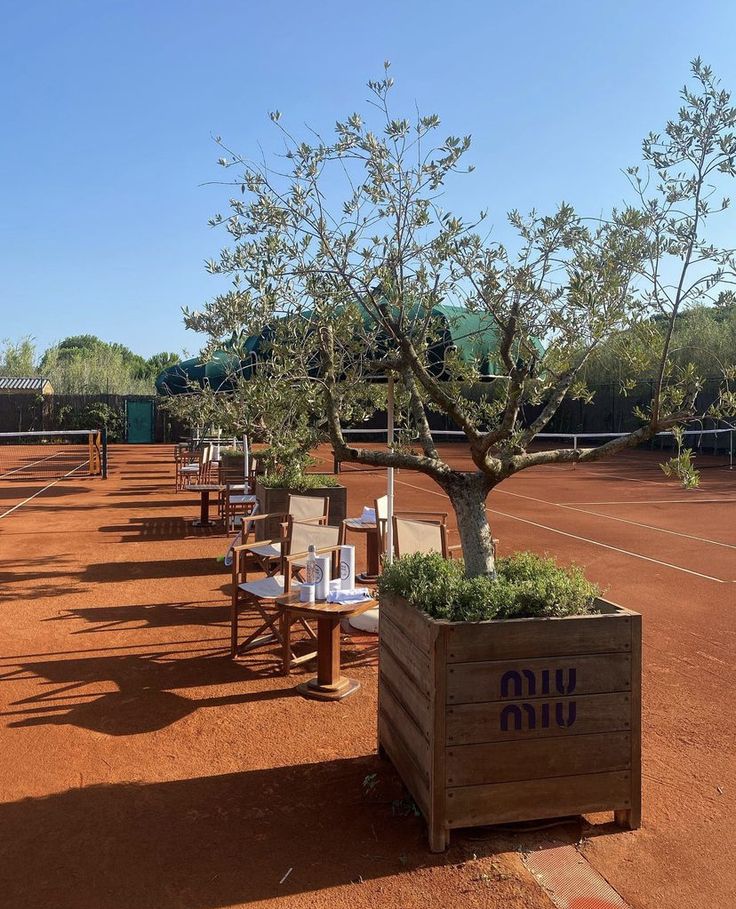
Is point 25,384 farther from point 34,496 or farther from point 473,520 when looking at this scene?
point 473,520

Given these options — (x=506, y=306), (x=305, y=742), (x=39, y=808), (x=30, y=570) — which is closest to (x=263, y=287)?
(x=506, y=306)

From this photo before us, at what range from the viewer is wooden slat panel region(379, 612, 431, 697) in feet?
11.1

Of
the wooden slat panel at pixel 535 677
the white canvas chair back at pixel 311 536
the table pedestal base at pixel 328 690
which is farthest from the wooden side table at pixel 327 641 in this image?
the wooden slat panel at pixel 535 677

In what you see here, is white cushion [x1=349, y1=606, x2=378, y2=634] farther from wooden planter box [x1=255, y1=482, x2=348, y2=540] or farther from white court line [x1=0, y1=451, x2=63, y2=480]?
white court line [x1=0, y1=451, x2=63, y2=480]

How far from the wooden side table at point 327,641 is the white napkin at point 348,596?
0.06 meters

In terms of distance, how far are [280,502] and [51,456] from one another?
79.6 feet

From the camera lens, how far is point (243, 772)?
3986mm

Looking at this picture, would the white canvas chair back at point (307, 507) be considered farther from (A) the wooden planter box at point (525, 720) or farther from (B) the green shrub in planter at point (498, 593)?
(A) the wooden planter box at point (525, 720)

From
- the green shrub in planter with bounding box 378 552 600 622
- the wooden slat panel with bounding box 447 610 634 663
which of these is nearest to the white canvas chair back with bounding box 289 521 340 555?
the green shrub in planter with bounding box 378 552 600 622

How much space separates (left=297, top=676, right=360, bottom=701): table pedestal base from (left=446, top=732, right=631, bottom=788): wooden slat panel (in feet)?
5.98

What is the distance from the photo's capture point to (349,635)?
6500 mm

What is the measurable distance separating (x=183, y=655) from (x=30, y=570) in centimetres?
400

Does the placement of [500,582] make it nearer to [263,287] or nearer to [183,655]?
[263,287]

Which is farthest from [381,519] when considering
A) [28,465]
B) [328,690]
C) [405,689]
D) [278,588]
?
[28,465]
